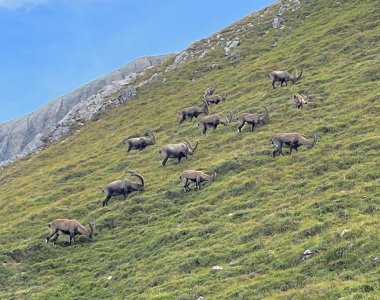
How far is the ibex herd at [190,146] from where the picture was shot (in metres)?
28.6

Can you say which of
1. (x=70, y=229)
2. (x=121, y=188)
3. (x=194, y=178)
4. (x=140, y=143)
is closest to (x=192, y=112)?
(x=140, y=143)

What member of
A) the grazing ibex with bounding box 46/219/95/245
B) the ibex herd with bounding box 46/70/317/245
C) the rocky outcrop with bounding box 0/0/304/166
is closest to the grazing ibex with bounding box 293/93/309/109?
the ibex herd with bounding box 46/70/317/245

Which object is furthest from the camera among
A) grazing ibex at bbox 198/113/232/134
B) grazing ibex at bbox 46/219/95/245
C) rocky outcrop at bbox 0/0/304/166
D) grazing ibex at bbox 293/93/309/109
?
rocky outcrop at bbox 0/0/304/166

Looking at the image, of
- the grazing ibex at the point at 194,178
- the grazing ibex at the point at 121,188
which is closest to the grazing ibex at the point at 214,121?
the grazing ibex at the point at 121,188

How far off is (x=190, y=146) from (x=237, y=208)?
12559mm

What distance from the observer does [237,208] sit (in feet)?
85.7

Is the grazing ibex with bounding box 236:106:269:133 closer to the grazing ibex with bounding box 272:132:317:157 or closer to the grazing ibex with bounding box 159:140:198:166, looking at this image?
the grazing ibex with bounding box 159:140:198:166

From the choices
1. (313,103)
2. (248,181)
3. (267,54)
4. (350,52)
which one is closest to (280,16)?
(267,54)

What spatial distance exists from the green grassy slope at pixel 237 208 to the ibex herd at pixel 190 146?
66 cm

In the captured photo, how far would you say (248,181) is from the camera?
28844 mm

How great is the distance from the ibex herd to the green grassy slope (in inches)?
25.8

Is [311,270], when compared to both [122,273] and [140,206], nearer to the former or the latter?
[122,273]

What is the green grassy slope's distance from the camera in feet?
59.0

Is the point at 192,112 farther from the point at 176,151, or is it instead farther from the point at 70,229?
the point at 70,229
